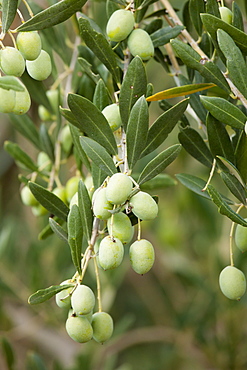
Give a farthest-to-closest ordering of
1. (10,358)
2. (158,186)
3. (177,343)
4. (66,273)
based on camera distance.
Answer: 1. (177,343)
2. (66,273)
3. (10,358)
4. (158,186)

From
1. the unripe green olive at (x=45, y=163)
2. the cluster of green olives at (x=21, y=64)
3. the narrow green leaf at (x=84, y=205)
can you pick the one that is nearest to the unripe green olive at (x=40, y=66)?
the cluster of green olives at (x=21, y=64)

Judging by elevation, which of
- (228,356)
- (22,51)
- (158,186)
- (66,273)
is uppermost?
(22,51)

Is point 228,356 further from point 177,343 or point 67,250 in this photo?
point 67,250

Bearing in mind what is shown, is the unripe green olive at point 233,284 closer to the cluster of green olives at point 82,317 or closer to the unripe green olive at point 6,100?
the cluster of green olives at point 82,317

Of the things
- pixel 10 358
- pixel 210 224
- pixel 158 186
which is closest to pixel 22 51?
pixel 158 186

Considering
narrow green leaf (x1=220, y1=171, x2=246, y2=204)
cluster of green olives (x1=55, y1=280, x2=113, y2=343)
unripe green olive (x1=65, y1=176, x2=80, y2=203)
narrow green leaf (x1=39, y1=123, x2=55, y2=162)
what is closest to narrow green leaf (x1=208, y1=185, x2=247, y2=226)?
narrow green leaf (x1=220, y1=171, x2=246, y2=204)

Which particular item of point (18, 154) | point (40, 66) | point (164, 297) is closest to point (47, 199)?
point (40, 66)
